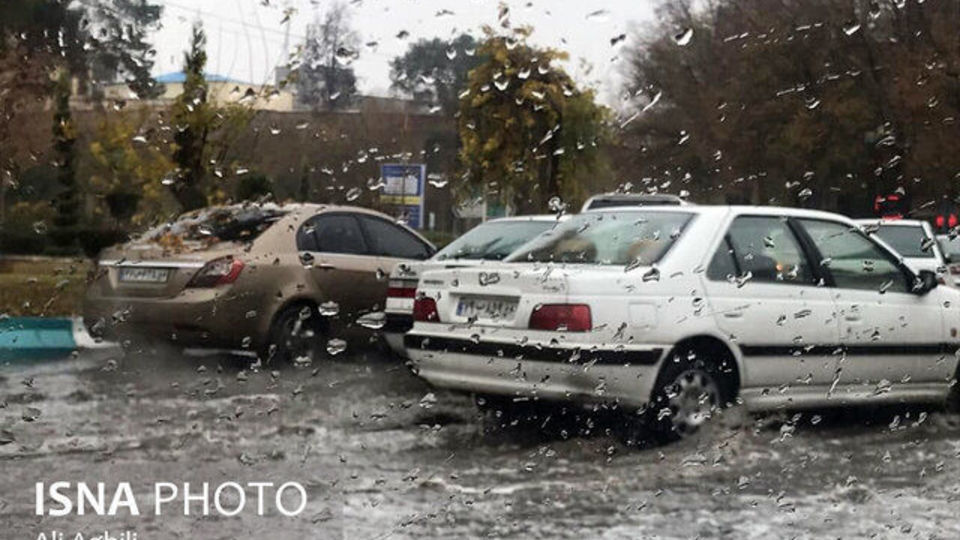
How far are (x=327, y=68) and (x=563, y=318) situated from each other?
1.35 meters

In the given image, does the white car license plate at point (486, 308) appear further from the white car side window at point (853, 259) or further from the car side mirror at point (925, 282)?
the car side mirror at point (925, 282)

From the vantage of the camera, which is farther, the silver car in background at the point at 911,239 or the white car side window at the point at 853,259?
the white car side window at the point at 853,259

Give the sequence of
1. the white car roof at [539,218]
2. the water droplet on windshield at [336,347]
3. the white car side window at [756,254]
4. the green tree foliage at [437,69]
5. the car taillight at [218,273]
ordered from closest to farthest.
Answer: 1. the green tree foliage at [437,69]
2. the car taillight at [218,273]
3. the white car roof at [539,218]
4. the water droplet on windshield at [336,347]
5. the white car side window at [756,254]

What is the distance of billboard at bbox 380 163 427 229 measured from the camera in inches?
70.7

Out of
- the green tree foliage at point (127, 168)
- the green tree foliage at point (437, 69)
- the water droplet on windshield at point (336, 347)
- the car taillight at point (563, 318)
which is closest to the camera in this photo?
the green tree foliage at point (127, 168)

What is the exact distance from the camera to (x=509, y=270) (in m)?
3.04

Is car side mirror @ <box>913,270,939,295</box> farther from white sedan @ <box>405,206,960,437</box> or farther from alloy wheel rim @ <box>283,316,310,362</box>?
alloy wheel rim @ <box>283,316,310,362</box>

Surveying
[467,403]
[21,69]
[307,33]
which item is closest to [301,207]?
[307,33]

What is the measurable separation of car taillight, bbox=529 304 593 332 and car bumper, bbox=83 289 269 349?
3.10ft

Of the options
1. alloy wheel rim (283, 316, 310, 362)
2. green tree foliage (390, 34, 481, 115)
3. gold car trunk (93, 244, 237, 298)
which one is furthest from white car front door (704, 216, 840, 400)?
gold car trunk (93, 244, 237, 298)

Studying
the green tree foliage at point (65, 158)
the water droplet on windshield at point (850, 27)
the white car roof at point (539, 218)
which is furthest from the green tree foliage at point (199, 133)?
the water droplet on windshield at point (850, 27)

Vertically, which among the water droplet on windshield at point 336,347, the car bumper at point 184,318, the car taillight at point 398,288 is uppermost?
the car taillight at point 398,288

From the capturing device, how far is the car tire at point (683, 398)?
3023 mm

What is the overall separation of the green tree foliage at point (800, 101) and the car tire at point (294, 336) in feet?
2.10
